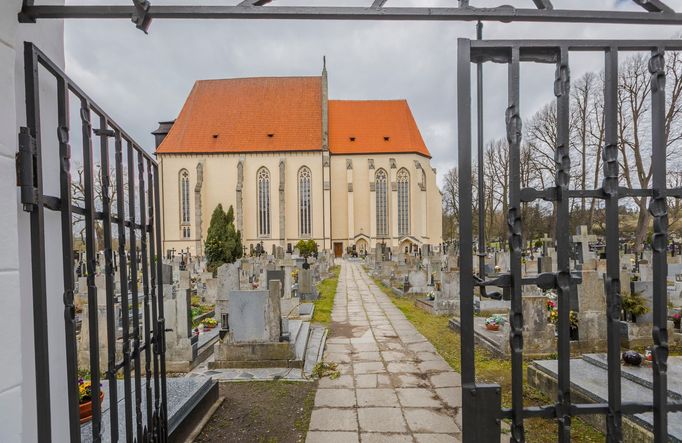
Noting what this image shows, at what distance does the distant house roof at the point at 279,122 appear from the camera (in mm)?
35531

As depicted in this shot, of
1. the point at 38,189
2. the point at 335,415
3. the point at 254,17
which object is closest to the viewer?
the point at 38,189

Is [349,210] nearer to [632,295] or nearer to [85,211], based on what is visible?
[632,295]

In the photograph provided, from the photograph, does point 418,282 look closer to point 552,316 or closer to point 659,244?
point 552,316

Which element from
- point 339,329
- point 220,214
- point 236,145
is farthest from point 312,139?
point 339,329

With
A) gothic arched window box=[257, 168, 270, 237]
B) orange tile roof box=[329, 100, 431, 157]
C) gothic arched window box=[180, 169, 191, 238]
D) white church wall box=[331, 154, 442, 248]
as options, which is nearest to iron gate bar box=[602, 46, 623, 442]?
white church wall box=[331, 154, 442, 248]

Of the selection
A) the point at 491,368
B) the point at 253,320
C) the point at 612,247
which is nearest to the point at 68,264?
the point at 612,247

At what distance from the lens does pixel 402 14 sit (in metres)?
1.55

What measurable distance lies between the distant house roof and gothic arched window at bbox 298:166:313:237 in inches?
96.6

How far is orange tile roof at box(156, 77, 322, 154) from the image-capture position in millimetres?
35406

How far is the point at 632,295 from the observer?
19.6 ft

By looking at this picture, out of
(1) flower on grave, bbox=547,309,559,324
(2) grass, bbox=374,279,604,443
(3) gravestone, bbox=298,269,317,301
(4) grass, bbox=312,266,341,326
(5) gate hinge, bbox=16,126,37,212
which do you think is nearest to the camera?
(5) gate hinge, bbox=16,126,37,212

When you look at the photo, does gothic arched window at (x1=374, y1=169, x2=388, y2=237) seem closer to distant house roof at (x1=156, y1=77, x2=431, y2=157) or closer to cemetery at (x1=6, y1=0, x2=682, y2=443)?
distant house roof at (x1=156, y1=77, x2=431, y2=157)

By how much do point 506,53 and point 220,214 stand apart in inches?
968

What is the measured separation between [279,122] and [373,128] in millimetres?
9184
